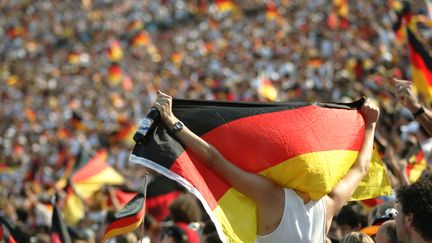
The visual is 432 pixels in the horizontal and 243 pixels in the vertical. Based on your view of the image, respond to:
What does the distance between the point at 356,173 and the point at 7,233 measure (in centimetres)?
271

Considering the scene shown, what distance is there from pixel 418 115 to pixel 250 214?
1436 mm

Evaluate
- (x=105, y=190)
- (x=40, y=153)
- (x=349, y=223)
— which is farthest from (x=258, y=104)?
(x=40, y=153)

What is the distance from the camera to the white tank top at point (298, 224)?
12.0 ft

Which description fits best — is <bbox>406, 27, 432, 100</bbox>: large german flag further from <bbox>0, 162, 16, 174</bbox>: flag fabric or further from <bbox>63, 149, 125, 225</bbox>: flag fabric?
<bbox>0, 162, 16, 174</bbox>: flag fabric

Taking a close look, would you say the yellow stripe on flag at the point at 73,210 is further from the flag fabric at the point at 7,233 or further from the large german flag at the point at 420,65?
the large german flag at the point at 420,65

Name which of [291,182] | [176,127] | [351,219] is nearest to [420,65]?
[351,219]

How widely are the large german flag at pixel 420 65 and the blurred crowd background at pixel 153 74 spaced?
439 millimetres

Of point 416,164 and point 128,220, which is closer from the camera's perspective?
point 128,220

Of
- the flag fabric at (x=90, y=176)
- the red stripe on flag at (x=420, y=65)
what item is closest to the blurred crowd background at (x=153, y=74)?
the flag fabric at (x=90, y=176)

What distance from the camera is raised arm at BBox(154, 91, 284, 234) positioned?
3691 mm

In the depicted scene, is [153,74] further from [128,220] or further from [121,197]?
[128,220]

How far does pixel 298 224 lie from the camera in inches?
145

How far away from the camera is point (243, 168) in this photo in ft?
12.4

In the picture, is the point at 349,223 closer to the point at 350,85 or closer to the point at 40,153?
the point at 350,85
